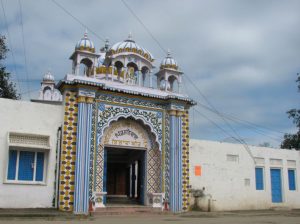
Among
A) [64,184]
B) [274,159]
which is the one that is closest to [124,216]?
[64,184]

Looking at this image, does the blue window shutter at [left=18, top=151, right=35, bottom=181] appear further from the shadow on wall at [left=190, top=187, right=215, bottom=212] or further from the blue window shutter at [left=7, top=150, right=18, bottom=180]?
the shadow on wall at [left=190, top=187, right=215, bottom=212]

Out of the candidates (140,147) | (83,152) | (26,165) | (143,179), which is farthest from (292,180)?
(26,165)

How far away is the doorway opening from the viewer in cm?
1615

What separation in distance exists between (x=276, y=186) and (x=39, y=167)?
11.9 meters

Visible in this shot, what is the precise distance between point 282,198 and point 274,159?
6.44 ft

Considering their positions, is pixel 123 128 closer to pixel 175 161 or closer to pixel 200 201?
pixel 175 161

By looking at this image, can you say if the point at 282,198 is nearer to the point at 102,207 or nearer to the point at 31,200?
the point at 102,207

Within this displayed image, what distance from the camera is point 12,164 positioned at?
13.1 metres

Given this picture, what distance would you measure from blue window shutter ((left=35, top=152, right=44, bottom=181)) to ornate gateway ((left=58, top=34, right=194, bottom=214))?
2.41 ft

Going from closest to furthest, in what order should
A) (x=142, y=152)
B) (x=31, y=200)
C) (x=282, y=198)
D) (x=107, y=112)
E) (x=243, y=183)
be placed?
(x=31, y=200)
(x=107, y=112)
(x=142, y=152)
(x=243, y=183)
(x=282, y=198)

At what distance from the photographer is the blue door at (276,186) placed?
63.4ft

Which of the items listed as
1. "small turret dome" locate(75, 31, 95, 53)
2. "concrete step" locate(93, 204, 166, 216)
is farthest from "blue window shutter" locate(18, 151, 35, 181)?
"small turret dome" locate(75, 31, 95, 53)

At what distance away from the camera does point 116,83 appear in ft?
49.6

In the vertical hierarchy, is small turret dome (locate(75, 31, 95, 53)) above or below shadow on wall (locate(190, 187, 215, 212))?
above
